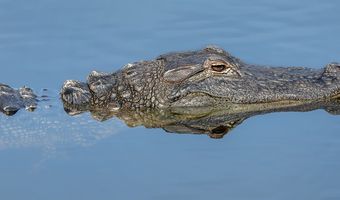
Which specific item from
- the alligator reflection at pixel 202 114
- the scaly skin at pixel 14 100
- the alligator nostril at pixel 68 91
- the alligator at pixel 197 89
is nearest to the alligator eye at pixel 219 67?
the alligator at pixel 197 89

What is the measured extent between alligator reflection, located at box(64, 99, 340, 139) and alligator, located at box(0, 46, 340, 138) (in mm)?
12

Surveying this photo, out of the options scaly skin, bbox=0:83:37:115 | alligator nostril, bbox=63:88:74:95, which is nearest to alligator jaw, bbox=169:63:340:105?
alligator nostril, bbox=63:88:74:95

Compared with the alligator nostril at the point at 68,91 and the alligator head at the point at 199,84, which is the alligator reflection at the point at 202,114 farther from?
the alligator nostril at the point at 68,91

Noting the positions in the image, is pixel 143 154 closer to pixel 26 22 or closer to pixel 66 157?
pixel 66 157

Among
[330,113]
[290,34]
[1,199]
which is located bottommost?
[1,199]

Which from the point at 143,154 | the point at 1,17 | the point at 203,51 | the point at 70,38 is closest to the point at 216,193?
the point at 143,154

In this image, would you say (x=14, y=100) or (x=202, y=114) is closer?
(x=202, y=114)

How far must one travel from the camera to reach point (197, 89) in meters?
11.9

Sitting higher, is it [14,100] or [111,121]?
[14,100]

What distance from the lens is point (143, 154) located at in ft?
35.7

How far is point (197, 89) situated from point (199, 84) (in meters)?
0.06

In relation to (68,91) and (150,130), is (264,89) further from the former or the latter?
(68,91)

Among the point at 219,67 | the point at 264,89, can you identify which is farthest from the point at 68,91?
the point at 264,89

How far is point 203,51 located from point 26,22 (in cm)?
455
